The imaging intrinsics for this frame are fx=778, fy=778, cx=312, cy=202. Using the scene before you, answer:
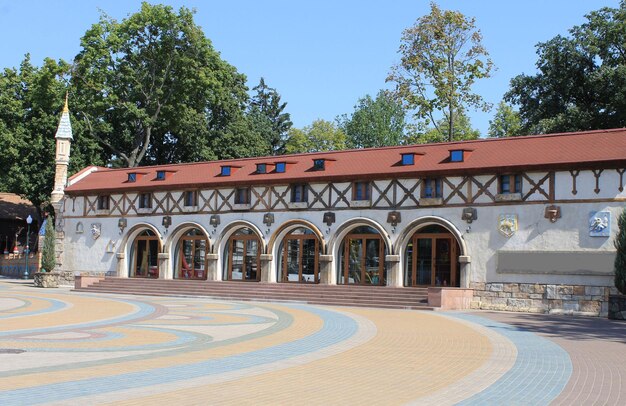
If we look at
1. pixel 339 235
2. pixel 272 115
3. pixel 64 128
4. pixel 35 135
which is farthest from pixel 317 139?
pixel 339 235

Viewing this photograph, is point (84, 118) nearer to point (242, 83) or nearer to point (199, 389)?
point (242, 83)

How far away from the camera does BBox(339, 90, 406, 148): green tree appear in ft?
234

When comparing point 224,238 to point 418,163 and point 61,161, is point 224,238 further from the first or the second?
point 61,161

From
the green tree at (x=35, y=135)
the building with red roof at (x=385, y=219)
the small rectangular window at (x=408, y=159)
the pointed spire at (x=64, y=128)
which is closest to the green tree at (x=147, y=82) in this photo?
the green tree at (x=35, y=135)

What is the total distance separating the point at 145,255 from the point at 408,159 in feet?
50.3

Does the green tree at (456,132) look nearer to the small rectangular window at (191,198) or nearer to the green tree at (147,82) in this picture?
the green tree at (147,82)

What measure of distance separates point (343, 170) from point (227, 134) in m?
25.5

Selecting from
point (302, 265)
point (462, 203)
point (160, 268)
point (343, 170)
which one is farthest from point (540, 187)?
point (160, 268)

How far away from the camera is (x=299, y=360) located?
12773 mm

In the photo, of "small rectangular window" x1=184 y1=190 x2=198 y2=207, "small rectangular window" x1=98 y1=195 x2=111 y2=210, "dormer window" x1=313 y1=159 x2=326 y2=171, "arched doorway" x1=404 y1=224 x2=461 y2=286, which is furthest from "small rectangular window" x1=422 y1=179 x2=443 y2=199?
"small rectangular window" x1=98 y1=195 x2=111 y2=210

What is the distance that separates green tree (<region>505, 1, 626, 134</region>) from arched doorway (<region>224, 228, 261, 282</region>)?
1921 cm

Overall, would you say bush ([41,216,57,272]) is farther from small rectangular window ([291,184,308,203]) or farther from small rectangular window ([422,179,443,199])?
small rectangular window ([422,179,443,199])

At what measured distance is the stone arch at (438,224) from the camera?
29.6 metres

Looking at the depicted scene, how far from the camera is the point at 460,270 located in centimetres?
2992
